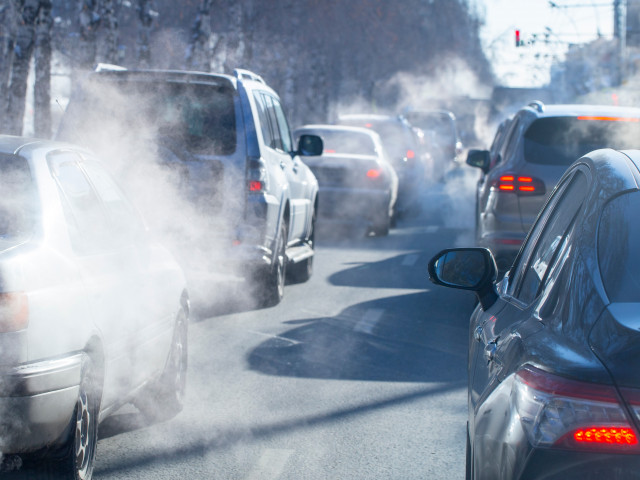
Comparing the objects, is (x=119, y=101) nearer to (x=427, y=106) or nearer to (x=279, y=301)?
(x=279, y=301)

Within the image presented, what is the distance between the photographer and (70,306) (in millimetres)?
4156

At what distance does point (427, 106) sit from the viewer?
7088cm

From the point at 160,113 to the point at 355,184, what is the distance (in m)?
7.55

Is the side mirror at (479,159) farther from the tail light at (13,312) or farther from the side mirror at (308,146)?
the tail light at (13,312)

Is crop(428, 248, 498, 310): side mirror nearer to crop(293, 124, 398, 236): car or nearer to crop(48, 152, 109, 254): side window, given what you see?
crop(48, 152, 109, 254): side window

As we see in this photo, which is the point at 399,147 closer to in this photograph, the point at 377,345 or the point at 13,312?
the point at 377,345

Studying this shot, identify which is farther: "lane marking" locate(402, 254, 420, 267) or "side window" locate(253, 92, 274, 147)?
"lane marking" locate(402, 254, 420, 267)

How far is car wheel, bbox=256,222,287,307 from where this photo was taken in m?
9.80

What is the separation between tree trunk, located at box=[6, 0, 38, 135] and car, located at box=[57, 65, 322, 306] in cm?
1305

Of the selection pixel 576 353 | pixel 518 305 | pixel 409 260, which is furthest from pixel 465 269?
pixel 409 260

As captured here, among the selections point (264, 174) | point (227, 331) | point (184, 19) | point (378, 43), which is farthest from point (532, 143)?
point (378, 43)

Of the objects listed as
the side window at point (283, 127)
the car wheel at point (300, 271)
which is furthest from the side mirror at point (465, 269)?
the car wheel at point (300, 271)

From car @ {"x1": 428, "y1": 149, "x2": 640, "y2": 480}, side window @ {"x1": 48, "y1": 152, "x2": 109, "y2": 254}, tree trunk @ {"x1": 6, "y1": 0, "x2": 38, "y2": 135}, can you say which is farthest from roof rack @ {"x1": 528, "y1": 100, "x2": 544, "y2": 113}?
tree trunk @ {"x1": 6, "y1": 0, "x2": 38, "y2": 135}

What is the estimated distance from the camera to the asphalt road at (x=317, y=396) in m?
5.14
